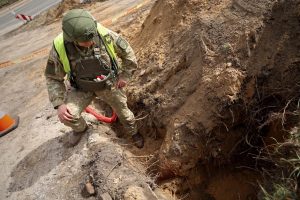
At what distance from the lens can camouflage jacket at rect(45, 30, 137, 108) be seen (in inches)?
144

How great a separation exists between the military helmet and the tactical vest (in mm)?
208

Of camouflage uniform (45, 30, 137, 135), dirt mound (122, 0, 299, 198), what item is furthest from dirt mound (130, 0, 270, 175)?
camouflage uniform (45, 30, 137, 135)

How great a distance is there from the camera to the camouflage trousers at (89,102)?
393cm

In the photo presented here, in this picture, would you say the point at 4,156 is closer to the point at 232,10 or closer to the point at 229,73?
the point at 229,73

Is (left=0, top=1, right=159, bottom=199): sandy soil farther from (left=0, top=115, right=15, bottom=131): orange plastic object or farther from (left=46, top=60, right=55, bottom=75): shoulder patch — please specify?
(left=46, top=60, right=55, bottom=75): shoulder patch

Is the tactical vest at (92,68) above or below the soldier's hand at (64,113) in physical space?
above

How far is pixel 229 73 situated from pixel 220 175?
127cm

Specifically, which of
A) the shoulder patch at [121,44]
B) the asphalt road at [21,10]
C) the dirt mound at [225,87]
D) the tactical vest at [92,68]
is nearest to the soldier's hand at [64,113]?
the tactical vest at [92,68]

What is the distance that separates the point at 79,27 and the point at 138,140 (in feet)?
5.88

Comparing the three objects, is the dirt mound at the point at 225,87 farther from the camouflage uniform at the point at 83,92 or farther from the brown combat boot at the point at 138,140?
the camouflage uniform at the point at 83,92

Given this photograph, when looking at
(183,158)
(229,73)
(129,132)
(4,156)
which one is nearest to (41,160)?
(4,156)

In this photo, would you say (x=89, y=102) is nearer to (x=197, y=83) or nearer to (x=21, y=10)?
(x=197, y=83)

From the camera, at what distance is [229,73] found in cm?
373

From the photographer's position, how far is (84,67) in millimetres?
3650
